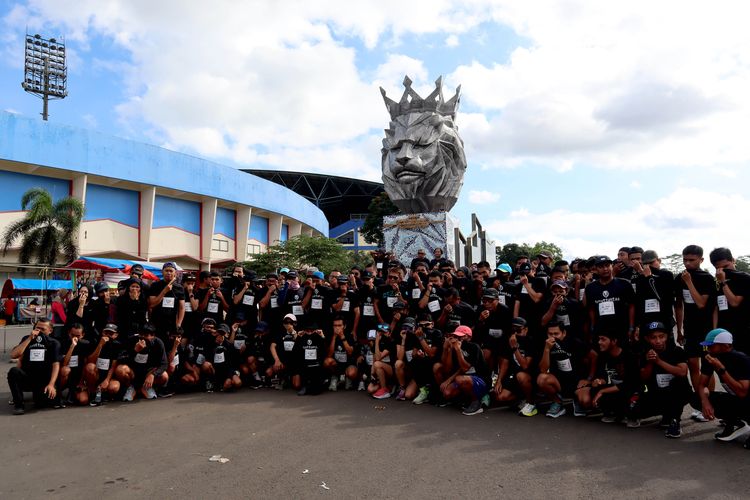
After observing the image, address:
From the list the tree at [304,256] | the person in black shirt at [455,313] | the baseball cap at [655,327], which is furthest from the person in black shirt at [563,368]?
the tree at [304,256]

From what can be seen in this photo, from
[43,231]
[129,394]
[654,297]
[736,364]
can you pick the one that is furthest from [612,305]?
[43,231]

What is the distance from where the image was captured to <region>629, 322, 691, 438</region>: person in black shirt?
497 cm

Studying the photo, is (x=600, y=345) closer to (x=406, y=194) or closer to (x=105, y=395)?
(x=105, y=395)


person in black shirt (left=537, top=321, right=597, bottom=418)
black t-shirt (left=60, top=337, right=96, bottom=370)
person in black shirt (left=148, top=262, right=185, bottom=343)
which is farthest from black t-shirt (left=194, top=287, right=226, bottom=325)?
person in black shirt (left=537, top=321, right=597, bottom=418)

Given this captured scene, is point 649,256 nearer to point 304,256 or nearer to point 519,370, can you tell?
point 519,370

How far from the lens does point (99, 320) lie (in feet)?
24.5

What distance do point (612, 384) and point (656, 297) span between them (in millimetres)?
1059

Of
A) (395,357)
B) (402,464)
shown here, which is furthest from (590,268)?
(402,464)

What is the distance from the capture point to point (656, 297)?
5629 millimetres

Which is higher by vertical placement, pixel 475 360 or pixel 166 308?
pixel 166 308

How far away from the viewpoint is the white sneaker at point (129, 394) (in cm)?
695

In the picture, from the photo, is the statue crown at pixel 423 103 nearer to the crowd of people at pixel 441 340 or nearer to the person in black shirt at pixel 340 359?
the crowd of people at pixel 441 340

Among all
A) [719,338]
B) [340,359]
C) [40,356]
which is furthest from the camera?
[340,359]

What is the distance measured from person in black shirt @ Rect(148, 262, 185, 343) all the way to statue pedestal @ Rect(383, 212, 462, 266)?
23.6ft
